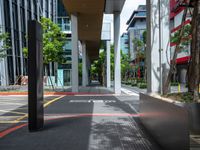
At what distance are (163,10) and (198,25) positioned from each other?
2.44 meters

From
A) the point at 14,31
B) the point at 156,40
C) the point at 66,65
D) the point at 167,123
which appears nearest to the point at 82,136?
the point at 167,123

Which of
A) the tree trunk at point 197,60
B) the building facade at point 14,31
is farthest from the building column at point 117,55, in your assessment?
the building facade at point 14,31

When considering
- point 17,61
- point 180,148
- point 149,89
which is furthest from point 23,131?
point 17,61

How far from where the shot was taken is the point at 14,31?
38.7m

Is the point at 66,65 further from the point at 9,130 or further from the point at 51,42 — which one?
the point at 9,130

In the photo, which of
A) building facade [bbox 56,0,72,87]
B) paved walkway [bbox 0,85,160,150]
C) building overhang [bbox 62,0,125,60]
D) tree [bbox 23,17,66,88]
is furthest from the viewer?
building facade [bbox 56,0,72,87]

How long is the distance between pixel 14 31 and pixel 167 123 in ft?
120

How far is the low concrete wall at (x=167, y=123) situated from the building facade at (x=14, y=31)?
95.8ft

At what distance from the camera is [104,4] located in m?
19.9

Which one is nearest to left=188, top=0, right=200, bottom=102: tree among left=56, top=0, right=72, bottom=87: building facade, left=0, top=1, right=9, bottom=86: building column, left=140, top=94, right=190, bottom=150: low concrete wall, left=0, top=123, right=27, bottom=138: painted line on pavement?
left=140, top=94, right=190, bottom=150: low concrete wall

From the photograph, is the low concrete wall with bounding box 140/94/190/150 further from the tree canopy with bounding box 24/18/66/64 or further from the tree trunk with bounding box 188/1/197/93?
the tree canopy with bounding box 24/18/66/64

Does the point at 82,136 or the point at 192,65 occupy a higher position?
the point at 192,65

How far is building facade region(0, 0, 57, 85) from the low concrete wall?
29.2 meters

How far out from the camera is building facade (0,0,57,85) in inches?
1383
